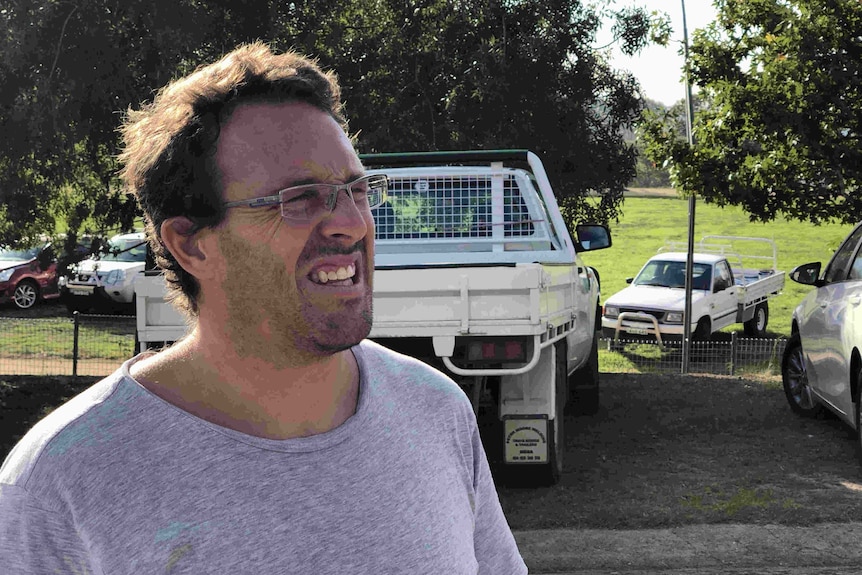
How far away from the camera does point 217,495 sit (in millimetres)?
1454

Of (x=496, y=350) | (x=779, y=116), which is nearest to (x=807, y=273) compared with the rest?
(x=496, y=350)

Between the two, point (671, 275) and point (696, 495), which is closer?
point (696, 495)

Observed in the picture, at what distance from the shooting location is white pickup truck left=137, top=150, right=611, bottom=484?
6.80 meters

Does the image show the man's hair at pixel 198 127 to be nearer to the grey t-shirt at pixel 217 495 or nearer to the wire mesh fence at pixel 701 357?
the grey t-shirt at pixel 217 495

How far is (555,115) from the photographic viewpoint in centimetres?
1775

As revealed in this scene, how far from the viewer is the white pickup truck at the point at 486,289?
6805 millimetres

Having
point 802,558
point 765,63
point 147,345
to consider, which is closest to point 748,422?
point 802,558

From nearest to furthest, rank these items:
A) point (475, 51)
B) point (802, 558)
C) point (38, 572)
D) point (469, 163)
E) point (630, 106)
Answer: point (38, 572)
point (802, 558)
point (469, 163)
point (475, 51)
point (630, 106)

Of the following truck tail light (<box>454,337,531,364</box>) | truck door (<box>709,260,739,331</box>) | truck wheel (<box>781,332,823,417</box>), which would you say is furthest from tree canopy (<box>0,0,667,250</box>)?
truck wheel (<box>781,332,823,417</box>)

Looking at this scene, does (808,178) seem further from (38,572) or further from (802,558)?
(38,572)

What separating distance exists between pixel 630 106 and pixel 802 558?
14190mm

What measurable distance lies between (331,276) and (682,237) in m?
50.8

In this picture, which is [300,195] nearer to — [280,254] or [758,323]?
[280,254]

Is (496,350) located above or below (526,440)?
above
